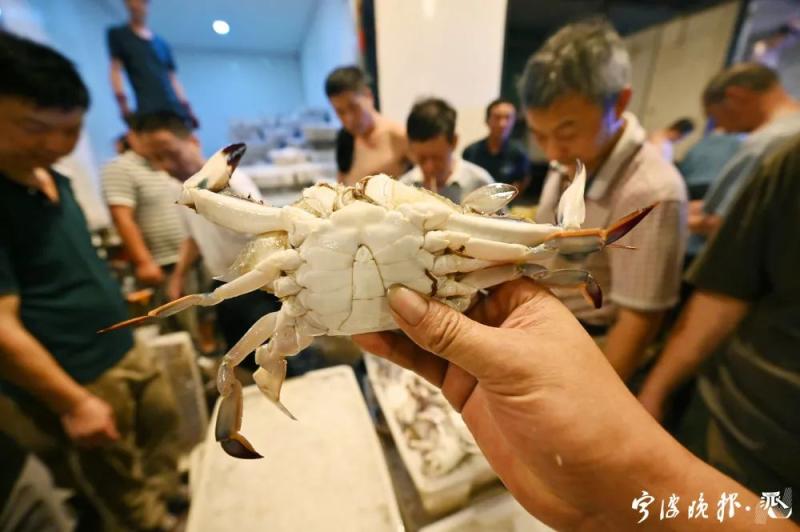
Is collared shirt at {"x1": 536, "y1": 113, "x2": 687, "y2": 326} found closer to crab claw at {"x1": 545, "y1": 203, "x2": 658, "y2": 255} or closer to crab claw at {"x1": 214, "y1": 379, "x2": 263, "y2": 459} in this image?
crab claw at {"x1": 545, "y1": 203, "x2": 658, "y2": 255}

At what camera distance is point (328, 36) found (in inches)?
165

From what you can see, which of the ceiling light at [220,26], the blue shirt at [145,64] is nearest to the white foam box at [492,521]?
the blue shirt at [145,64]

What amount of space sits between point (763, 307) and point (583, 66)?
1.00m

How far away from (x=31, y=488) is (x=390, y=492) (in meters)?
1.72

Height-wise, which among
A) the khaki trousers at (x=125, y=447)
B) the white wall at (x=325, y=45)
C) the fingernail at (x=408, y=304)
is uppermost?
the white wall at (x=325, y=45)

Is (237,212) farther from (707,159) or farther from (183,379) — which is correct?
(707,159)

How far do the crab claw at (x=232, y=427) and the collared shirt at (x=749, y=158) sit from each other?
2.28 meters

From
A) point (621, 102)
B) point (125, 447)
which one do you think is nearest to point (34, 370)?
point (125, 447)

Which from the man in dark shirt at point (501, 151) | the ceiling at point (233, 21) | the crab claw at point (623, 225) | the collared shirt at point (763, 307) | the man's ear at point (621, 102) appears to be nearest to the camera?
the crab claw at point (623, 225)

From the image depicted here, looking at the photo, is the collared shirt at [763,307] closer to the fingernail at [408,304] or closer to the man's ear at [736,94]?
the fingernail at [408,304]

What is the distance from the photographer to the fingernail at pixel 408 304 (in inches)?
26.8

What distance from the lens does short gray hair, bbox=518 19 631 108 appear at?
1121 millimetres

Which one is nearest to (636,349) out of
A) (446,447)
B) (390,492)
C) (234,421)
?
(446,447)

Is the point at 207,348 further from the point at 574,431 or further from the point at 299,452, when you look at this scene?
the point at 574,431
